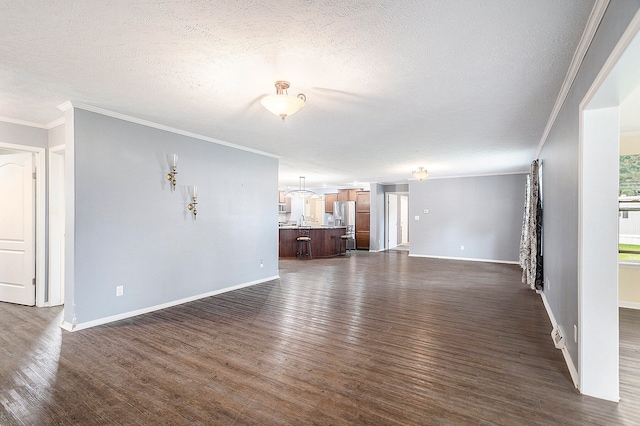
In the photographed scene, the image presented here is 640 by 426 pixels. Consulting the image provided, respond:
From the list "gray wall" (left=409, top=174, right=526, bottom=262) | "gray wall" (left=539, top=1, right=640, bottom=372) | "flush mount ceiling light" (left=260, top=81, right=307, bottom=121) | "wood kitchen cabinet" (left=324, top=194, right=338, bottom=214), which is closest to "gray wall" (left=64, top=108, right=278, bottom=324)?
"flush mount ceiling light" (left=260, top=81, right=307, bottom=121)

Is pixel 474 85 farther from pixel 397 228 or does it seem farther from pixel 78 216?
pixel 397 228

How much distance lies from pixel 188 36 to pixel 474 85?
7.94 feet

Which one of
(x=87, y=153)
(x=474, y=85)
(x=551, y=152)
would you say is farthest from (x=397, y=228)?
(x=87, y=153)

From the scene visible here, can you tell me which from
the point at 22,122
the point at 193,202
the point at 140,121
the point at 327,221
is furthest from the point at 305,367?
the point at 327,221

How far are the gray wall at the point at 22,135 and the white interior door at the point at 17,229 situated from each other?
27cm

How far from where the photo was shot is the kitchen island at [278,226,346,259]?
948cm

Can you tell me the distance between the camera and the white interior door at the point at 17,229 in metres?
4.29

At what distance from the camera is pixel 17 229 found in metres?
4.38

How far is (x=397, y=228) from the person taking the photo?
12.8 metres

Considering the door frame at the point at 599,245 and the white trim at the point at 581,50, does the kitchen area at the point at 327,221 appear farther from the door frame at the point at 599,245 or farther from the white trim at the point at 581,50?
the door frame at the point at 599,245

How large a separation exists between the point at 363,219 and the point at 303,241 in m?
2.86

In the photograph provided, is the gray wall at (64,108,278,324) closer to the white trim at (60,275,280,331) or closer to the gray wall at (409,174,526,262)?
the white trim at (60,275,280,331)

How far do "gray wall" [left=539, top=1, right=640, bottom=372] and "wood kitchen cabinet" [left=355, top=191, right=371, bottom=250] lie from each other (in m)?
7.80

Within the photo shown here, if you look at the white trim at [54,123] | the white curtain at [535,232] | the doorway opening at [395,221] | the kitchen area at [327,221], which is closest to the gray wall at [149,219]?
the white trim at [54,123]
